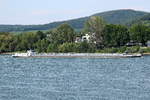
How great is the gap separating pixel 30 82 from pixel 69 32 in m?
98.5

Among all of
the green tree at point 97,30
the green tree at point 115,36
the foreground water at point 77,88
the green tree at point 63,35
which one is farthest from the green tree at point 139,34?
the foreground water at point 77,88

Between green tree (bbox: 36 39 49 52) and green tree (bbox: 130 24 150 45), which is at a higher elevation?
green tree (bbox: 130 24 150 45)

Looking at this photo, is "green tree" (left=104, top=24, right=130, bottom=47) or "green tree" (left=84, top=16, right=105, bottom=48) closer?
"green tree" (left=104, top=24, right=130, bottom=47)

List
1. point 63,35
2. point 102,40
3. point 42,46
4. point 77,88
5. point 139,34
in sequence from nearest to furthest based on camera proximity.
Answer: point 77,88
point 139,34
point 102,40
point 42,46
point 63,35

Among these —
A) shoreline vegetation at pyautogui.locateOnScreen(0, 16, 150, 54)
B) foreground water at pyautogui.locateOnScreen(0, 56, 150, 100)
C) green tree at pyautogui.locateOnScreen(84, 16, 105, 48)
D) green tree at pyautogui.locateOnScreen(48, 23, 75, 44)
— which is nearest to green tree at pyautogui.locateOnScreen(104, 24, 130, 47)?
shoreline vegetation at pyautogui.locateOnScreen(0, 16, 150, 54)

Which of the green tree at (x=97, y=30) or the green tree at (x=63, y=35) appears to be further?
the green tree at (x=63, y=35)

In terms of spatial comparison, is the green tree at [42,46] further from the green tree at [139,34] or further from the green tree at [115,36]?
the green tree at [139,34]

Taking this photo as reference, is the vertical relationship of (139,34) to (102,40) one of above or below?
above

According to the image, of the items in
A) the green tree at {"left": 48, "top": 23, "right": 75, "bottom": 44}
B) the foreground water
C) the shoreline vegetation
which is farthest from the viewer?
the green tree at {"left": 48, "top": 23, "right": 75, "bottom": 44}

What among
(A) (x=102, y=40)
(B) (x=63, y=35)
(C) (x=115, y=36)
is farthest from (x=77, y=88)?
(B) (x=63, y=35)

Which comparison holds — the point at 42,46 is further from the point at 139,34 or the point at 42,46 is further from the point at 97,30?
the point at 139,34

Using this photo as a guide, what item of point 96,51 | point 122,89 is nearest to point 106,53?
point 96,51

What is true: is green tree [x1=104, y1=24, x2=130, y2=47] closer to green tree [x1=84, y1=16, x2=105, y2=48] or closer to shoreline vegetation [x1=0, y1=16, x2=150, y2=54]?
shoreline vegetation [x1=0, y1=16, x2=150, y2=54]

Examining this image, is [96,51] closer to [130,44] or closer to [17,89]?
[130,44]
